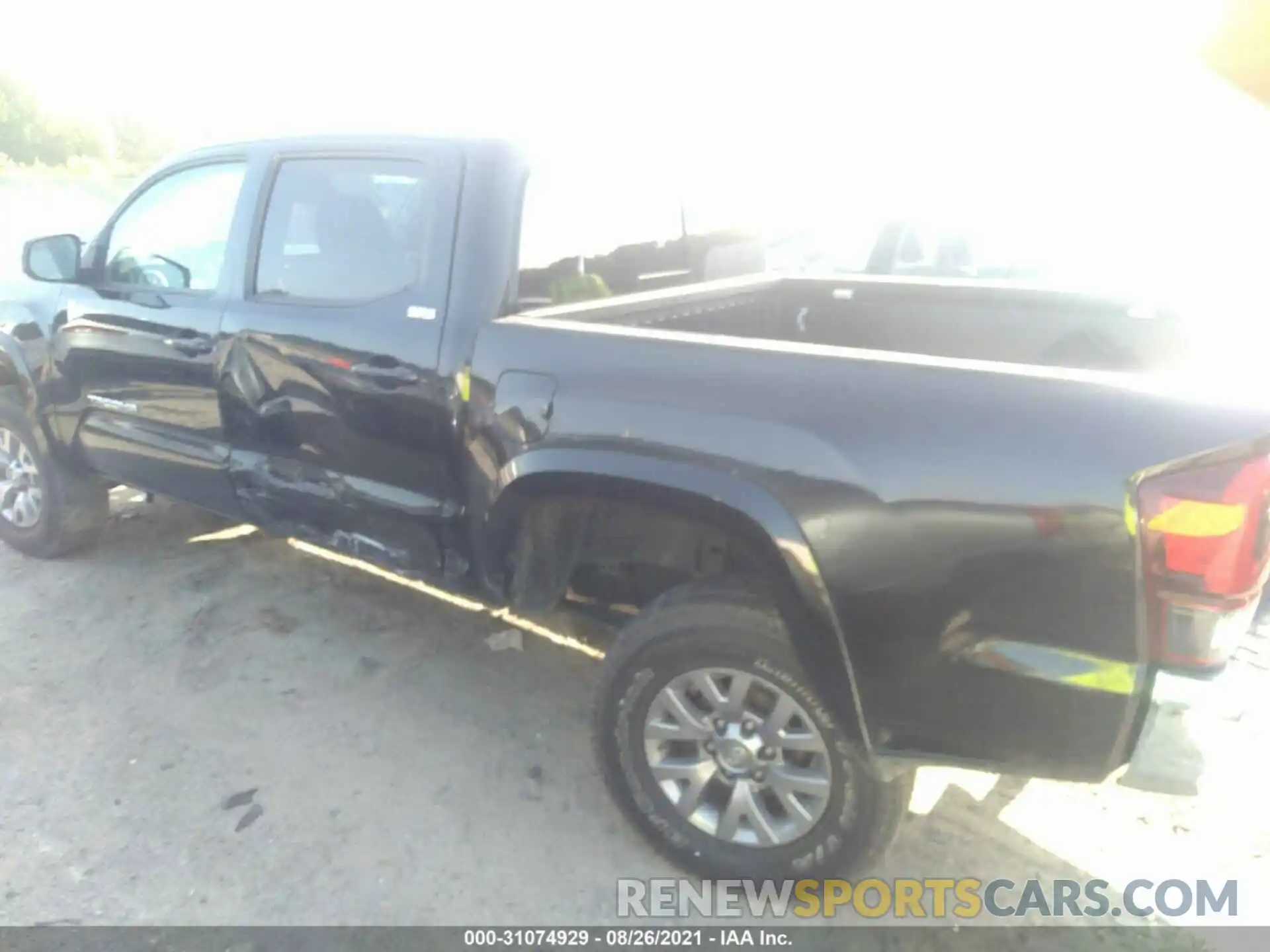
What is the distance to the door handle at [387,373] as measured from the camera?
295cm

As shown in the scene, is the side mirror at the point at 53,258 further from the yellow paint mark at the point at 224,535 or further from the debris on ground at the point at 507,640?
the debris on ground at the point at 507,640

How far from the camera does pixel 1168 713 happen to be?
2029 millimetres

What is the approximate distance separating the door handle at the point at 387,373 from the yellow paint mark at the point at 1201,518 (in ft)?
6.44

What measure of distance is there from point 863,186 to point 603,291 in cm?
395

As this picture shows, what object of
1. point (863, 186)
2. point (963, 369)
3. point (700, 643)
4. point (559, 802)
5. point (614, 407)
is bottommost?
point (559, 802)

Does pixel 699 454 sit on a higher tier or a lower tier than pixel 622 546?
higher

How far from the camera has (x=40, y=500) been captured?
4.51m

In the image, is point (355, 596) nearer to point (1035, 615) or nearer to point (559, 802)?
point (559, 802)

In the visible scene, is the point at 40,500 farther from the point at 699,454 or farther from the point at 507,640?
the point at 699,454

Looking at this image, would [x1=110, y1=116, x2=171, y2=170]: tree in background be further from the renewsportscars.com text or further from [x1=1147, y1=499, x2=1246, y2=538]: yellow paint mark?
[x1=1147, y1=499, x2=1246, y2=538]: yellow paint mark

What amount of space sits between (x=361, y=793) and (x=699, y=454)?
1.56 metres

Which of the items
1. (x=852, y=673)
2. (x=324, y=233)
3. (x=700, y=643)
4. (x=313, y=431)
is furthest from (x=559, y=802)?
(x=324, y=233)

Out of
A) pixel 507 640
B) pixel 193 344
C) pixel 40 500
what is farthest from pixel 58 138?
pixel 507 640

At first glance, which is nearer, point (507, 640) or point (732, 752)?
point (732, 752)
